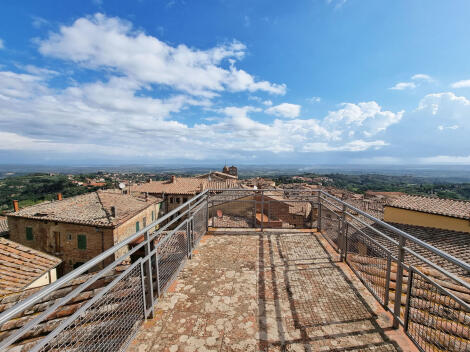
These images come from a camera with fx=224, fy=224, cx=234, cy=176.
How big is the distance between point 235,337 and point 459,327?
2.53 metres

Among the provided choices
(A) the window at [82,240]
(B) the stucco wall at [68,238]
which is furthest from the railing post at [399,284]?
(A) the window at [82,240]

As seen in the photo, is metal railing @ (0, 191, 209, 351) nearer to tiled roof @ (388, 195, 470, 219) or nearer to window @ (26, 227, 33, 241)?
tiled roof @ (388, 195, 470, 219)

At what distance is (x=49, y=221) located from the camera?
18.7 m

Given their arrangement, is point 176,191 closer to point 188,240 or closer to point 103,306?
point 188,240

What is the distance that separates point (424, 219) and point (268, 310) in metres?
16.9

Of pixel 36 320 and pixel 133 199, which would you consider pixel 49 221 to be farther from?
pixel 36 320

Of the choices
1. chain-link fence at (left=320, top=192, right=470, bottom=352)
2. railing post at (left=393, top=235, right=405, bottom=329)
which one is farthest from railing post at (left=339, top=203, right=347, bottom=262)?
railing post at (left=393, top=235, right=405, bottom=329)

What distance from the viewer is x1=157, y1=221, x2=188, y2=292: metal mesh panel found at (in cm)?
344

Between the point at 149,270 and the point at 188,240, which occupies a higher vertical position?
the point at 149,270

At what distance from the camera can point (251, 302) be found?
3.30m

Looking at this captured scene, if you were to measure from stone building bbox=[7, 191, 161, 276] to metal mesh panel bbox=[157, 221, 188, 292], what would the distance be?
15.9 meters

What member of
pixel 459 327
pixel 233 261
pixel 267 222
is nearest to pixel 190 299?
pixel 233 261

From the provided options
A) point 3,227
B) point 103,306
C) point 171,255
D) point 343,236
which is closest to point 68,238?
point 3,227

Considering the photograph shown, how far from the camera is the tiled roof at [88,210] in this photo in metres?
18.5
